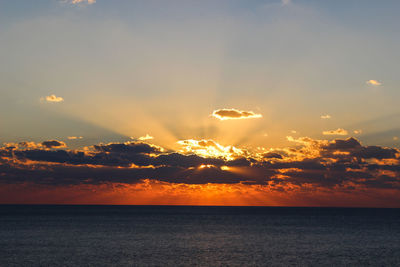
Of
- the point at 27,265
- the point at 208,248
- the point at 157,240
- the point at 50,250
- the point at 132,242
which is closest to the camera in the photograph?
the point at 27,265

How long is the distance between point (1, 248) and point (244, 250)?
45119 millimetres

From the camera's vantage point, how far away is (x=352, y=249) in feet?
278

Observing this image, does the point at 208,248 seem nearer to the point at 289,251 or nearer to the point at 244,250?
the point at 244,250

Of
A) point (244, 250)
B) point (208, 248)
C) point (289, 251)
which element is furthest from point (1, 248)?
point (289, 251)

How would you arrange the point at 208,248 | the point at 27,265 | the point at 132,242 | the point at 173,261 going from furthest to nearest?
the point at 132,242
the point at 208,248
the point at 173,261
the point at 27,265

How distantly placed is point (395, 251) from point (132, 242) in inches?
2109

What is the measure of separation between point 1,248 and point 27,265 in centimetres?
2342

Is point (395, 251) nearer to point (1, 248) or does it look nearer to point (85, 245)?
point (85, 245)

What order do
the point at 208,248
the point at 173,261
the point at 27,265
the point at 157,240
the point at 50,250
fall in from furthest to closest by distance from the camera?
the point at 157,240
the point at 208,248
the point at 50,250
the point at 173,261
the point at 27,265

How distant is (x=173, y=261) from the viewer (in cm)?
6456

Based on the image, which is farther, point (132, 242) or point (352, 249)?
point (132, 242)

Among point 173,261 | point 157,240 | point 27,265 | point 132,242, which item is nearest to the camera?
point 27,265

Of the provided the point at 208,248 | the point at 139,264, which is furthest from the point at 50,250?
the point at 208,248

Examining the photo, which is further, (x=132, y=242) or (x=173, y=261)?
(x=132, y=242)
